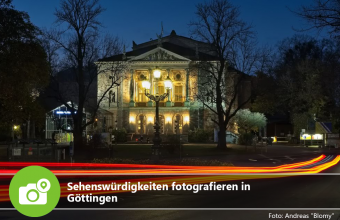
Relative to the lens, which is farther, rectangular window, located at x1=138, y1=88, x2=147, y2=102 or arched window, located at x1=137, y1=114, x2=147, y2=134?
rectangular window, located at x1=138, y1=88, x2=147, y2=102

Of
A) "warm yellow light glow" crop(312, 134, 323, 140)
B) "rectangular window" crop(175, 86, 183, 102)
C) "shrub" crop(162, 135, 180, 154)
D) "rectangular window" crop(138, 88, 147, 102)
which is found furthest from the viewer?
"rectangular window" crop(138, 88, 147, 102)

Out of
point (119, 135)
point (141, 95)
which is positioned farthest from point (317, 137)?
point (141, 95)

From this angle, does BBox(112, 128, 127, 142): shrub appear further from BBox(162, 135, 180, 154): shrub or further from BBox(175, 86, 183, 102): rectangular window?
BBox(162, 135, 180, 154): shrub

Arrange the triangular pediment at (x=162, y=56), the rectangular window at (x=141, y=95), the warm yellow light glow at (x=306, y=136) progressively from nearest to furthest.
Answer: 1. the warm yellow light glow at (x=306, y=136)
2. the triangular pediment at (x=162, y=56)
3. the rectangular window at (x=141, y=95)

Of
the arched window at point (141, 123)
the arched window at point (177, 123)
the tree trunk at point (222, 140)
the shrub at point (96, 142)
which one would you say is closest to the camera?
the shrub at point (96, 142)

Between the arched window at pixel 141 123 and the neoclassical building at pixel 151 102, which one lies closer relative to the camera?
the neoclassical building at pixel 151 102

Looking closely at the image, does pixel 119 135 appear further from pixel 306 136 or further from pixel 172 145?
pixel 172 145

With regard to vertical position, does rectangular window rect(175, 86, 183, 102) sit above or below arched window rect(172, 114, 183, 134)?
above

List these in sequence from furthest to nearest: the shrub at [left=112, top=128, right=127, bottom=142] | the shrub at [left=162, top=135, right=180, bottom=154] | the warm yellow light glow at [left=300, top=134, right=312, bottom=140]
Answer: the shrub at [left=112, top=128, right=127, bottom=142] → the warm yellow light glow at [left=300, top=134, right=312, bottom=140] → the shrub at [left=162, top=135, right=180, bottom=154]

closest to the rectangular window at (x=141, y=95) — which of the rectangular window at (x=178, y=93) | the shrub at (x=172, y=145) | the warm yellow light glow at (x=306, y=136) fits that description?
the rectangular window at (x=178, y=93)

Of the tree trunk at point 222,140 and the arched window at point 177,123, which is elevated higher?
the arched window at point 177,123

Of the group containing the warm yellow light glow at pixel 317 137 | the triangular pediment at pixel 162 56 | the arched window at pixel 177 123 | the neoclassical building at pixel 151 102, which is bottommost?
the warm yellow light glow at pixel 317 137

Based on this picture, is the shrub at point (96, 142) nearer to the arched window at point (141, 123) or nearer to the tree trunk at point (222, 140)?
the tree trunk at point (222, 140)

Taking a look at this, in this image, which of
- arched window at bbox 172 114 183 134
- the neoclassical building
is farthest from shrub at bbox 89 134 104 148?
arched window at bbox 172 114 183 134
